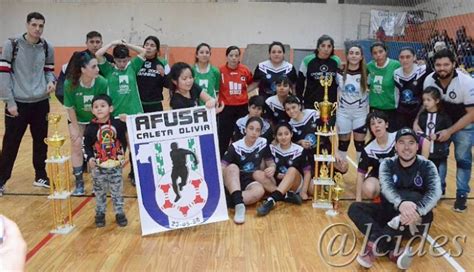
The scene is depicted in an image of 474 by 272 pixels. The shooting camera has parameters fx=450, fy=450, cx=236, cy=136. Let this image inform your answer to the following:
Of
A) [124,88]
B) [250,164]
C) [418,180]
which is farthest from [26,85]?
[418,180]

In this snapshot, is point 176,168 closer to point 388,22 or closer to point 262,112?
point 262,112

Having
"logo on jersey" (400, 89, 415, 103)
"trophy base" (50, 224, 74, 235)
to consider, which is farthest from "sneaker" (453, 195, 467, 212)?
"trophy base" (50, 224, 74, 235)

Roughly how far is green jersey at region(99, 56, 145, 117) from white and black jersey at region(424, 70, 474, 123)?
260 cm

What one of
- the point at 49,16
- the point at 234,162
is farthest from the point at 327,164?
the point at 49,16

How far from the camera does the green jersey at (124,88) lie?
4.07m

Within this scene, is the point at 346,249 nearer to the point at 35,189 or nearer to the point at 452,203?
the point at 452,203

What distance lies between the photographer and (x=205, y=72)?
4.53 meters

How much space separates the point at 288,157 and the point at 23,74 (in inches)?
99.2

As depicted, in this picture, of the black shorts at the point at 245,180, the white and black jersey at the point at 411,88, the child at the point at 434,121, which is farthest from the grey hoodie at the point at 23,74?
the child at the point at 434,121

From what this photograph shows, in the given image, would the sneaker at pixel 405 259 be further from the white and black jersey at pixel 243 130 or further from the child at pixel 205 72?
the child at pixel 205 72

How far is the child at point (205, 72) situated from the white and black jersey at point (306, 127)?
0.90m

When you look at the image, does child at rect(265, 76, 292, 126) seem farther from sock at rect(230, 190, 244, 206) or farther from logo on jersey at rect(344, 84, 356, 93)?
sock at rect(230, 190, 244, 206)

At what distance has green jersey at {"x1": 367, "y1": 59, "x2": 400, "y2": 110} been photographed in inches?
167

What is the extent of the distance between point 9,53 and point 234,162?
2213mm
